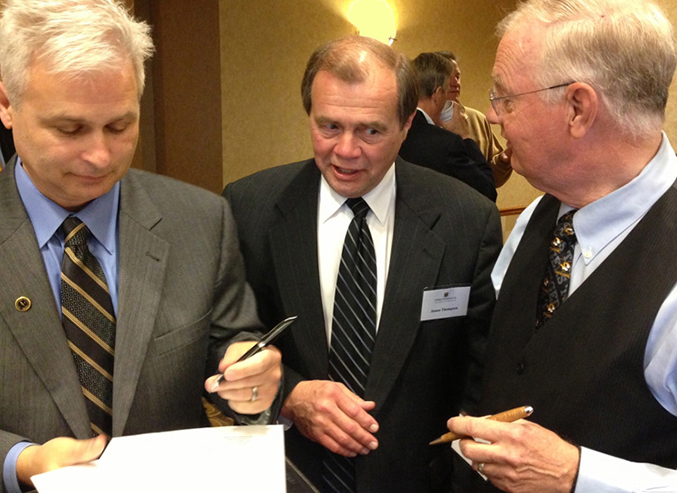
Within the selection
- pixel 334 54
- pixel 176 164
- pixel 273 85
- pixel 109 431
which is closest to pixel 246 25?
pixel 273 85

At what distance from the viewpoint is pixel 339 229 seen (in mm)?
1990

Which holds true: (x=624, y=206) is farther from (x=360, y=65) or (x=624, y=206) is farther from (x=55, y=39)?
(x=55, y=39)

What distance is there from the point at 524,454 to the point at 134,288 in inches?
35.1

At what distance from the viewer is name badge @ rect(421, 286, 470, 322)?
1900 mm

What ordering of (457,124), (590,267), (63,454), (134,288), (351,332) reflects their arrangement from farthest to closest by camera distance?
(457,124), (351,332), (590,267), (134,288), (63,454)

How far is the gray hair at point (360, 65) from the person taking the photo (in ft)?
6.35

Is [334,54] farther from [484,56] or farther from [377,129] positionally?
→ [484,56]

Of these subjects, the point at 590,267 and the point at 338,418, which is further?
the point at 338,418

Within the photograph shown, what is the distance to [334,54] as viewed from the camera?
6.49 ft

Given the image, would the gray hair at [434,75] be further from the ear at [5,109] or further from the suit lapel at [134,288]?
the ear at [5,109]

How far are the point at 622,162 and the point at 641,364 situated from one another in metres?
0.47

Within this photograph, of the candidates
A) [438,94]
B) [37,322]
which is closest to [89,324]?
[37,322]

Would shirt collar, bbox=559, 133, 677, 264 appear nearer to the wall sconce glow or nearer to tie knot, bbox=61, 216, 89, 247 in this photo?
tie knot, bbox=61, 216, 89, 247

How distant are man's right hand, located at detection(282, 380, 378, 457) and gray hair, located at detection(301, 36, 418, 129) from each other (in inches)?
34.4
